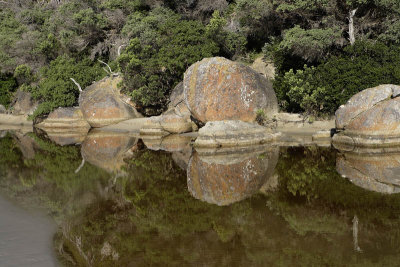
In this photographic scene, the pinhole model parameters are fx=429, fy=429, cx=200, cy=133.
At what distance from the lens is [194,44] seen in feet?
108

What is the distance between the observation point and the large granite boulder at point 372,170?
14.1 m

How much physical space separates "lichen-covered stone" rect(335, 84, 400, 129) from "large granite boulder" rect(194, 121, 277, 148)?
4.08 m

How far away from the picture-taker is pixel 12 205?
1366 cm

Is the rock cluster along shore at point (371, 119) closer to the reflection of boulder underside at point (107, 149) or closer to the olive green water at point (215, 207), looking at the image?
the olive green water at point (215, 207)

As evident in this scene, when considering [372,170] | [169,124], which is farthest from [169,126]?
[372,170]

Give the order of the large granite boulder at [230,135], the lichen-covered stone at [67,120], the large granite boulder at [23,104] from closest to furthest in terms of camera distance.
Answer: the large granite boulder at [230,135] < the lichen-covered stone at [67,120] < the large granite boulder at [23,104]

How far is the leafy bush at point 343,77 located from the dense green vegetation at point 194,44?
0.20 feet

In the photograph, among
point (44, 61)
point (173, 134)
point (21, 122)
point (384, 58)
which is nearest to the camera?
point (384, 58)

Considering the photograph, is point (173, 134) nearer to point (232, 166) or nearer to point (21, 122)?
point (232, 166)

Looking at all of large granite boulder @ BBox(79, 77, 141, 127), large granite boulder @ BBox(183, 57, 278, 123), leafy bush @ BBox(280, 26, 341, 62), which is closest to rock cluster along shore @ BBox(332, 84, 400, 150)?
large granite boulder @ BBox(183, 57, 278, 123)

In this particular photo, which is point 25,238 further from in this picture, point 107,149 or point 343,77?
point 343,77

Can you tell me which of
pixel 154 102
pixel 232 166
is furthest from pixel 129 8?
pixel 232 166

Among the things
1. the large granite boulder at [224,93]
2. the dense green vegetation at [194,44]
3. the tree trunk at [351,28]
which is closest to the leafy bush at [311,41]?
the dense green vegetation at [194,44]

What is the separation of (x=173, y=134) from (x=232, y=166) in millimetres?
11574
